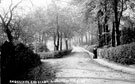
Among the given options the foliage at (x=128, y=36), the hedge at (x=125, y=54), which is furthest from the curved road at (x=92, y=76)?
the foliage at (x=128, y=36)

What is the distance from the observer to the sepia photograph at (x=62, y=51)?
732cm

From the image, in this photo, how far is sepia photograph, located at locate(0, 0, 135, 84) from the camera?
732 cm

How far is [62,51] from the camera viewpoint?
26.6m

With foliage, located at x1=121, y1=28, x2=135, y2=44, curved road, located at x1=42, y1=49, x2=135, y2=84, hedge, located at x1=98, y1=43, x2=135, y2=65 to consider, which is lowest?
curved road, located at x1=42, y1=49, x2=135, y2=84

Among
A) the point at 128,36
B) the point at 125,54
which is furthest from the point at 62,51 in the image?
the point at 125,54

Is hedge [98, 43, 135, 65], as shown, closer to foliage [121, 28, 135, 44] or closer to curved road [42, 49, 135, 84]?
curved road [42, 49, 135, 84]

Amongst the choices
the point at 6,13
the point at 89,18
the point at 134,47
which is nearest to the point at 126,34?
the point at 89,18

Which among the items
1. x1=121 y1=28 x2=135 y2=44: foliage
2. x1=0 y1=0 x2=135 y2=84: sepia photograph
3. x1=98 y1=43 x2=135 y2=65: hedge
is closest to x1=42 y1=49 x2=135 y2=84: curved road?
x1=0 y1=0 x2=135 y2=84: sepia photograph

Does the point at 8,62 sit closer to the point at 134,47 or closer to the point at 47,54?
the point at 134,47

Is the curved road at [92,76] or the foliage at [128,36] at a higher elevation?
the foliage at [128,36]

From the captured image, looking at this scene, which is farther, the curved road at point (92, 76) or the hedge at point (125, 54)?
the hedge at point (125, 54)

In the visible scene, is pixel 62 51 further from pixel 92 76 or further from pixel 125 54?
pixel 92 76

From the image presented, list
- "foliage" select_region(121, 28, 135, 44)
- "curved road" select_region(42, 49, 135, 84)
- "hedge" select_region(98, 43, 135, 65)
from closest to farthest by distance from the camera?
"curved road" select_region(42, 49, 135, 84), "hedge" select_region(98, 43, 135, 65), "foliage" select_region(121, 28, 135, 44)

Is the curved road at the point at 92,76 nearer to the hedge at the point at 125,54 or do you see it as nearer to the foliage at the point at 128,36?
the hedge at the point at 125,54
